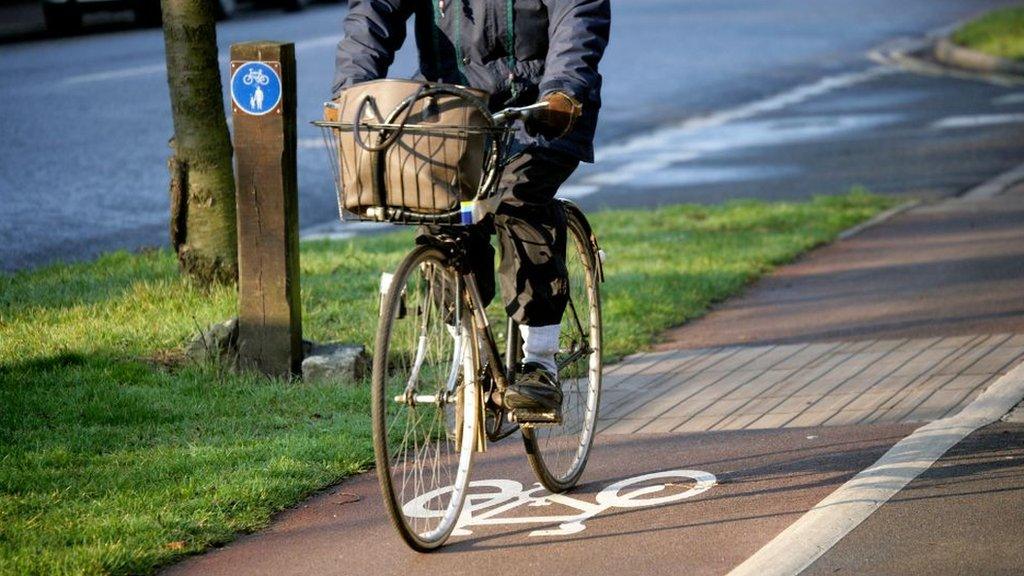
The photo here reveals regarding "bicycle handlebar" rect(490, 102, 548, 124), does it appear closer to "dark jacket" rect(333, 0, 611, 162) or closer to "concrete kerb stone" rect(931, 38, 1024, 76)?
"dark jacket" rect(333, 0, 611, 162)

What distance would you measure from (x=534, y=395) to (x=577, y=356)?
0.70 m

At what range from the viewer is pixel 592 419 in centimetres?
544

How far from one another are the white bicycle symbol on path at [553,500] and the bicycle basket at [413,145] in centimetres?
93

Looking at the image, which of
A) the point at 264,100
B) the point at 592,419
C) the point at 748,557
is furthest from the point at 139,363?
the point at 748,557

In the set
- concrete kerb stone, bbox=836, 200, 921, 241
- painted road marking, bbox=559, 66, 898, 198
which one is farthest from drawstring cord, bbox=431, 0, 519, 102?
painted road marking, bbox=559, 66, 898, 198

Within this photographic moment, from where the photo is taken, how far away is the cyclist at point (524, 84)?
4.54 metres

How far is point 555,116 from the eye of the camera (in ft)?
14.5

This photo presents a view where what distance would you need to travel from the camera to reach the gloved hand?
439 cm

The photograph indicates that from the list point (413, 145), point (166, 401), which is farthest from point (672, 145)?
point (413, 145)

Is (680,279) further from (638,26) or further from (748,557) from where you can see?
(638,26)

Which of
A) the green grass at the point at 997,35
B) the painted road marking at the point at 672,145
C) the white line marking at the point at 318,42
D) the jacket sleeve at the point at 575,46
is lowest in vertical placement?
the painted road marking at the point at 672,145

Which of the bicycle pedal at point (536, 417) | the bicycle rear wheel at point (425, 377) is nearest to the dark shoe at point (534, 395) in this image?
the bicycle pedal at point (536, 417)

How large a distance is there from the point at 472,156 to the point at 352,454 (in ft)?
5.37

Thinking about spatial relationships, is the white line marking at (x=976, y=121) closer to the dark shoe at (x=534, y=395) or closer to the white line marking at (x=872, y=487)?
the white line marking at (x=872, y=487)
